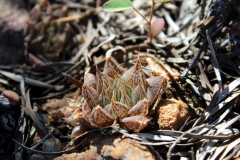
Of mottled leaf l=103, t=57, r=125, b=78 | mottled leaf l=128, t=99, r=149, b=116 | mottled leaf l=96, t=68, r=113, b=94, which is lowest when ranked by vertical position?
mottled leaf l=128, t=99, r=149, b=116

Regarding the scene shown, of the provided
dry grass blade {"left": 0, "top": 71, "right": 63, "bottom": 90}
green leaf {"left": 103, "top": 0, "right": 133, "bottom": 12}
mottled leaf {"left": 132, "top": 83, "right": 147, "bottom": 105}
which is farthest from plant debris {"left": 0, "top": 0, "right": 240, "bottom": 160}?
green leaf {"left": 103, "top": 0, "right": 133, "bottom": 12}

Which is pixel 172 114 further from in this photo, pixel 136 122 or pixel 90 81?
pixel 90 81

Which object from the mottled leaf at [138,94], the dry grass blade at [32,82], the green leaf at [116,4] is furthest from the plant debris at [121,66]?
the green leaf at [116,4]

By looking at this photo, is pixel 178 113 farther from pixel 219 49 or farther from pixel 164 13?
pixel 164 13

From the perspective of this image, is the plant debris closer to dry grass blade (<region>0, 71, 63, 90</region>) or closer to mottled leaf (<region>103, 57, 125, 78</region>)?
dry grass blade (<region>0, 71, 63, 90</region>)

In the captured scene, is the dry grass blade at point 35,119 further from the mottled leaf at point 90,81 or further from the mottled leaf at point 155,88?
the mottled leaf at point 155,88

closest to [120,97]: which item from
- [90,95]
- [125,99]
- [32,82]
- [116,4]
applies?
[125,99]
